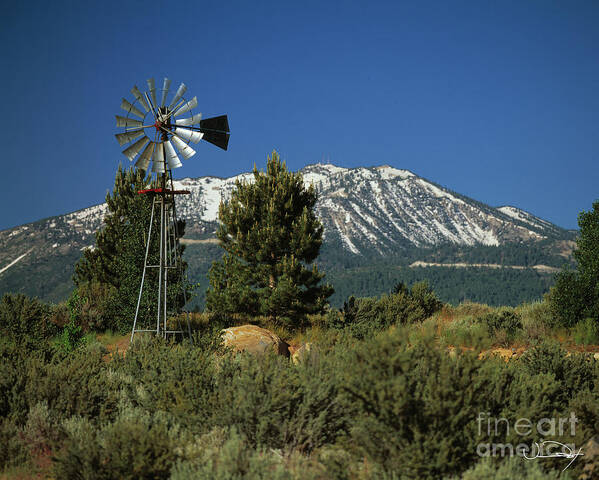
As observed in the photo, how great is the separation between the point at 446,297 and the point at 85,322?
5265 inches

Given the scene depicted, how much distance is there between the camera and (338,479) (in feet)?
15.4

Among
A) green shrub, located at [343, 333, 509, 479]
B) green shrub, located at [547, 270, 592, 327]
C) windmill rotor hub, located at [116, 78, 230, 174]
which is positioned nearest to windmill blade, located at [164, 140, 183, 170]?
windmill rotor hub, located at [116, 78, 230, 174]

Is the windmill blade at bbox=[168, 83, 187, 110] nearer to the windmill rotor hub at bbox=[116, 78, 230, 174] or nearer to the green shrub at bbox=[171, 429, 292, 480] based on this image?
the windmill rotor hub at bbox=[116, 78, 230, 174]

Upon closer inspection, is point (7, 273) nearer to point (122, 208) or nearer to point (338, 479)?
point (122, 208)

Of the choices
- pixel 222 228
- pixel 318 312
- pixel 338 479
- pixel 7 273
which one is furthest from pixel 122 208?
pixel 7 273

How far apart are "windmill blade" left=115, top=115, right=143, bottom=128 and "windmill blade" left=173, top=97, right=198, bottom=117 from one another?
3.33 ft

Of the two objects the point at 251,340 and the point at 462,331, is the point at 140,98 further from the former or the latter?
the point at 462,331

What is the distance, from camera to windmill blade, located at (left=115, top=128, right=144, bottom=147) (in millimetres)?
13438

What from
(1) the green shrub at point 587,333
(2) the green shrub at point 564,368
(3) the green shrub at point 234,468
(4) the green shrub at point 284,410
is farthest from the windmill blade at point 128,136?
(1) the green shrub at point 587,333

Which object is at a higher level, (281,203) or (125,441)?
(281,203)

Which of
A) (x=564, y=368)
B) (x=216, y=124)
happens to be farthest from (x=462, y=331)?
(x=216, y=124)

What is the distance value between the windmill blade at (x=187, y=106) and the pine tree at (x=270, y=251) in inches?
249

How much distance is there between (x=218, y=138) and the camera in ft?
44.9

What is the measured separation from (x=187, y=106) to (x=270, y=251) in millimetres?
7615
